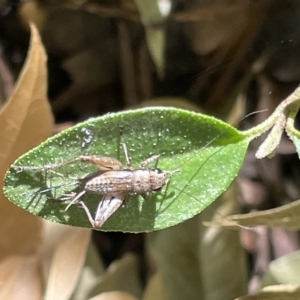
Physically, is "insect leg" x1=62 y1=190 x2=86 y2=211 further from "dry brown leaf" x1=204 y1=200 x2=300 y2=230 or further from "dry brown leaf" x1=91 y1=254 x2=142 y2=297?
"dry brown leaf" x1=91 y1=254 x2=142 y2=297

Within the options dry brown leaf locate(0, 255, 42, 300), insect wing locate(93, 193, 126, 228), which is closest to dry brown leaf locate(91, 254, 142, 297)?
dry brown leaf locate(0, 255, 42, 300)

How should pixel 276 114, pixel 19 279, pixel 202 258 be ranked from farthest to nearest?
pixel 202 258 < pixel 19 279 < pixel 276 114

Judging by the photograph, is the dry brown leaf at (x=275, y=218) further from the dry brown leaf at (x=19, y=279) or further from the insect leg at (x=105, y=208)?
the dry brown leaf at (x=19, y=279)

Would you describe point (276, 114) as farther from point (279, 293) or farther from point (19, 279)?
point (19, 279)


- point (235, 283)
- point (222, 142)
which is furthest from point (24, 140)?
point (235, 283)

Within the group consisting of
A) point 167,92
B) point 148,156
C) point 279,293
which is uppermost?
point 167,92

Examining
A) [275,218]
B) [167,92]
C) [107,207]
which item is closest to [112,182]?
[107,207]
